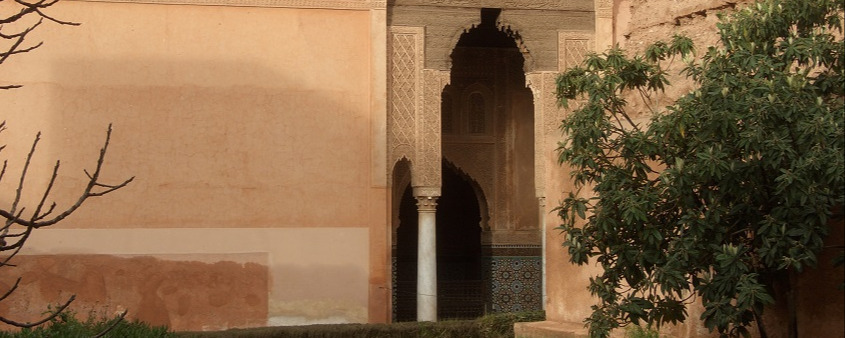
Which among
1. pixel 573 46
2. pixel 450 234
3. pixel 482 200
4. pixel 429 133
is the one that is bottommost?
pixel 450 234

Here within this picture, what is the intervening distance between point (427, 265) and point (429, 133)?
160cm

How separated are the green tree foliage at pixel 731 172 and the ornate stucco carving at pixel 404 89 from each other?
8527 millimetres

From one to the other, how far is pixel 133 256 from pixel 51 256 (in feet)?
2.81

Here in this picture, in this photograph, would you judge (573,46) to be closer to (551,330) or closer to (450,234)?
(450,234)

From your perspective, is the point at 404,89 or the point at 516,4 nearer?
the point at 404,89

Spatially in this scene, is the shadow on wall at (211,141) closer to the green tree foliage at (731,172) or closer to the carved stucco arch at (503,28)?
the carved stucco arch at (503,28)

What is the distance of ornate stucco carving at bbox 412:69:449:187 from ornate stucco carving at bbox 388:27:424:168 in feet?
0.22

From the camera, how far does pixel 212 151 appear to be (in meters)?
13.5

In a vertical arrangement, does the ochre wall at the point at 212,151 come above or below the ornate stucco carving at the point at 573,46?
below

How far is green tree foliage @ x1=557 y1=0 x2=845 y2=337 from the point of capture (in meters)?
4.69

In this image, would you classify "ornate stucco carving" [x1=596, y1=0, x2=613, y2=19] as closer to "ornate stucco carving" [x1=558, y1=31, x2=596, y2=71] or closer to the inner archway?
"ornate stucco carving" [x1=558, y1=31, x2=596, y2=71]

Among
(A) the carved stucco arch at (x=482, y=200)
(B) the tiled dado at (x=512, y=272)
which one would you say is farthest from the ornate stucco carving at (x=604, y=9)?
(B) the tiled dado at (x=512, y=272)

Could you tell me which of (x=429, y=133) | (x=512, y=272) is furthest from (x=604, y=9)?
(x=512, y=272)

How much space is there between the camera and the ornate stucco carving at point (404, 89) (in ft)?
46.4
